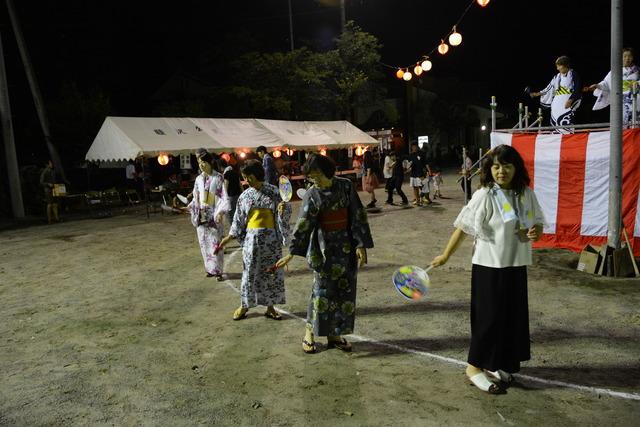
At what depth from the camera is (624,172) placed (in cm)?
795

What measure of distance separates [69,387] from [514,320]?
390 cm

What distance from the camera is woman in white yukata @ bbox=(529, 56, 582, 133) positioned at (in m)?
9.04

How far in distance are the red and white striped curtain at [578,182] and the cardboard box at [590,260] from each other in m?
0.89

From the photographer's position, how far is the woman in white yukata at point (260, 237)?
231 inches

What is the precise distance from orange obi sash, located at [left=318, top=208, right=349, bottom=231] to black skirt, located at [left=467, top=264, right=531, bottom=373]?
→ 133 cm

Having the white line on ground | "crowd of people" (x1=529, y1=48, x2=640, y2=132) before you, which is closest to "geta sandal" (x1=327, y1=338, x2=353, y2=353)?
the white line on ground

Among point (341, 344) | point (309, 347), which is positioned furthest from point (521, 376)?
point (309, 347)

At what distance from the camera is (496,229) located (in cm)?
376

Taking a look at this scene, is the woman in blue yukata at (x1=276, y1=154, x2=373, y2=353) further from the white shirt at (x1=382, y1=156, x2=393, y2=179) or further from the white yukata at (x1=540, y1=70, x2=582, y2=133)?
the white shirt at (x1=382, y1=156, x2=393, y2=179)

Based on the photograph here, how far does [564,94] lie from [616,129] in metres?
2.35

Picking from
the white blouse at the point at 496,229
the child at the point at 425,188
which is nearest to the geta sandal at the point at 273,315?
the white blouse at the point at 496,229

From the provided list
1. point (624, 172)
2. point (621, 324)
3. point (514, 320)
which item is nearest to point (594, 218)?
point (624, 172)

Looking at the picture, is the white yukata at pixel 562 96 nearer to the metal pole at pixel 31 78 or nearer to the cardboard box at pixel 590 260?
the cardboard box at pixel 590 260

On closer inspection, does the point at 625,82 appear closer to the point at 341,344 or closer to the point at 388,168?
the point at 341,344
